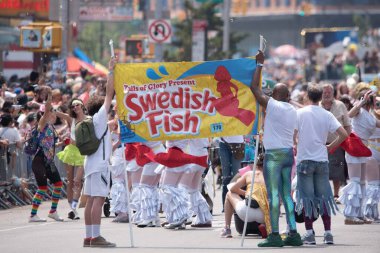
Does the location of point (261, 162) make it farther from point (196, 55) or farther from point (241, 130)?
point (196, 55)

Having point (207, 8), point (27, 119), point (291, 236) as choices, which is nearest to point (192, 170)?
point (291, 236)

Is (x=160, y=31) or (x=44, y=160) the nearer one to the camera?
(x=44, y=160)

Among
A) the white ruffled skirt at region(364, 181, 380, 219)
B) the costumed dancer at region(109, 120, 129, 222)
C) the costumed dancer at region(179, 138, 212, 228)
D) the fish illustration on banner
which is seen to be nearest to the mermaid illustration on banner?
the fish illustration on banner

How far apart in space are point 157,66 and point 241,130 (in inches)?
49.4

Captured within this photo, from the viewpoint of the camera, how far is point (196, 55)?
39.4m

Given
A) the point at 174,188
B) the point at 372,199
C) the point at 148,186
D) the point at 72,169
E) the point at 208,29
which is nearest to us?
the point at 174,188

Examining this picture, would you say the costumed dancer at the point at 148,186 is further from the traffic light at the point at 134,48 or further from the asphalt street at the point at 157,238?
the traffic light at the point at 134,48

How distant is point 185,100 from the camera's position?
1611cm

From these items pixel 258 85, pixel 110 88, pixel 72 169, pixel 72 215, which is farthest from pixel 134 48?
pixel 258 85

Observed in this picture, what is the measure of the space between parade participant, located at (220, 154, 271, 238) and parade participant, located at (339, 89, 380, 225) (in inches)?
89.7

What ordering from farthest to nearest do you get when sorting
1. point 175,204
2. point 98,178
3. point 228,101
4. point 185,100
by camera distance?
1. point 175,204
2. point 185,100
3. point 228,101
4. point 98,178

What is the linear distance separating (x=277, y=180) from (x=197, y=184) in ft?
9.68

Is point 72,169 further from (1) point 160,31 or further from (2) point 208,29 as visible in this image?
(2) point 208,29

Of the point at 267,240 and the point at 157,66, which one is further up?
the point at 157,66
